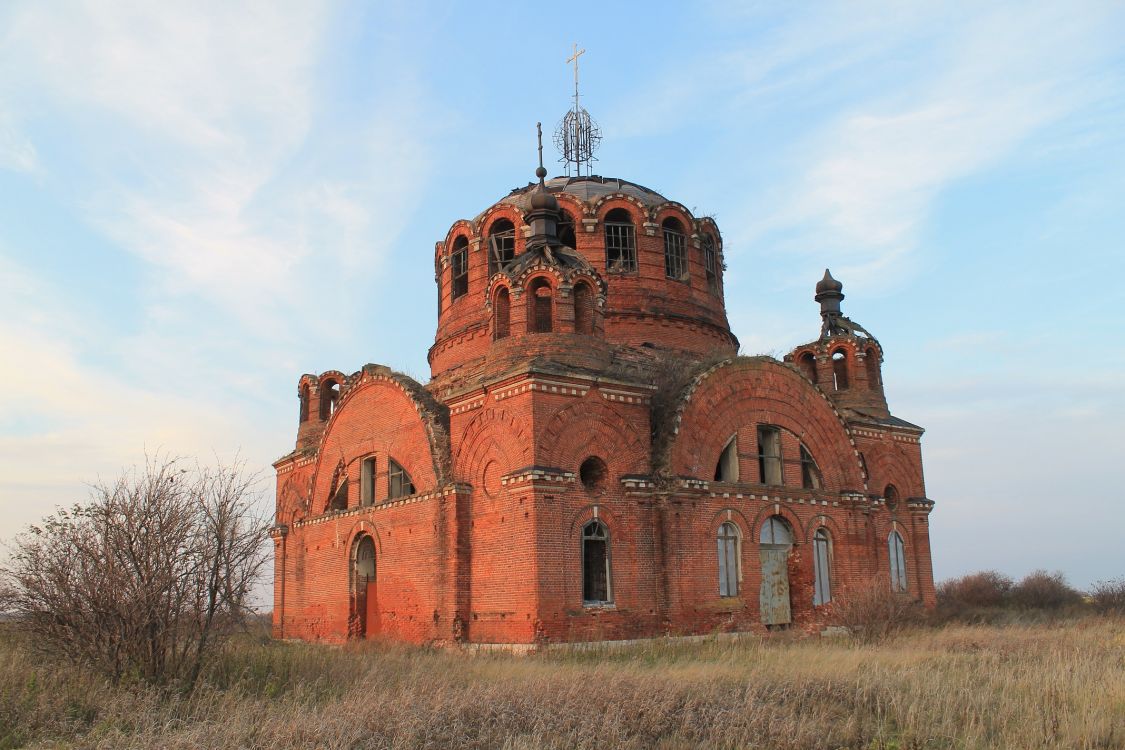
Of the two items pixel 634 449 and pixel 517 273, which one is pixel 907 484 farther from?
pixel 517 273

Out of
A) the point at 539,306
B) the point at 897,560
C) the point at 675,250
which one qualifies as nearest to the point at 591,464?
the point at 539,306

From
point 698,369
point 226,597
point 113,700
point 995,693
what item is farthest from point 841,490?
point 113,700

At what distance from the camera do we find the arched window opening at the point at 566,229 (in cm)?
2358

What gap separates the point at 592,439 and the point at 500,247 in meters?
7.96

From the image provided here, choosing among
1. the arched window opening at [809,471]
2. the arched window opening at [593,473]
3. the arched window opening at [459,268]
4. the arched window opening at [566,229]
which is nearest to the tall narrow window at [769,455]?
the arched window opening at [809,471]

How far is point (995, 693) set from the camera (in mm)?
11094

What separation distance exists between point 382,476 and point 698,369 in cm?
732

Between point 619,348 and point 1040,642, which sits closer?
point 1040,642

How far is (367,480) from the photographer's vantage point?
70.2 feet

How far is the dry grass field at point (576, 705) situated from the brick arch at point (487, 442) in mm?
4353

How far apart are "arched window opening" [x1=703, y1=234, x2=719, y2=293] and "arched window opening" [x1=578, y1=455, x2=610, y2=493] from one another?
8.95m

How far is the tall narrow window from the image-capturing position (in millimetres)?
20109

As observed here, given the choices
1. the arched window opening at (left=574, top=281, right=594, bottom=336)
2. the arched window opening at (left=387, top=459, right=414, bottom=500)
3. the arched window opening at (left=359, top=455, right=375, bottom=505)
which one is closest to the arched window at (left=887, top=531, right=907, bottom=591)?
the arched window opening at (left=574, top=281, right=594, bottom=336)

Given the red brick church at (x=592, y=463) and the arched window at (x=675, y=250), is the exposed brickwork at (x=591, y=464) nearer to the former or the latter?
the red brick church at (x=592, y=463)
